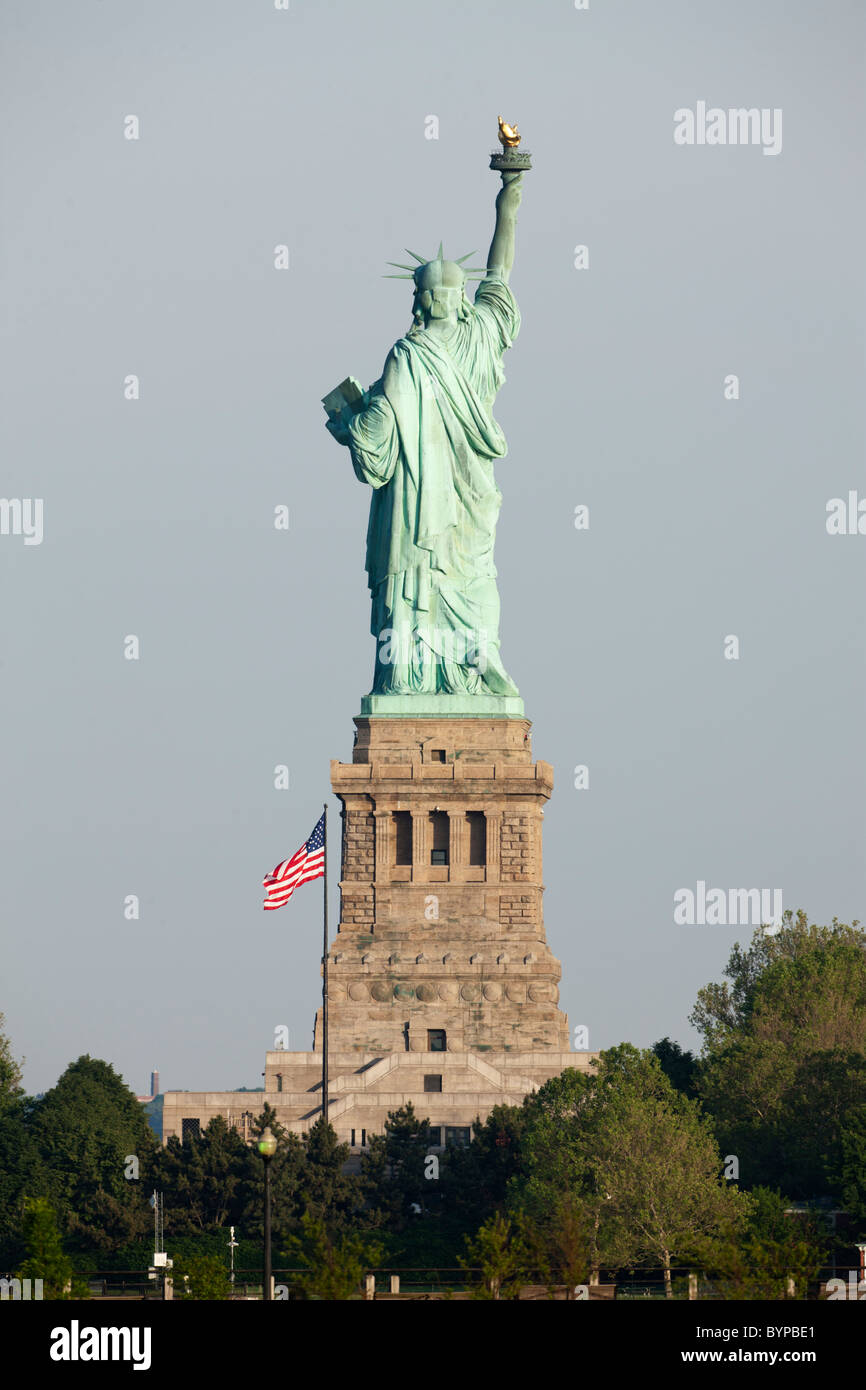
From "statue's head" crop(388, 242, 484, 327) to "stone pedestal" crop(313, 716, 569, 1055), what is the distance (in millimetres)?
10961

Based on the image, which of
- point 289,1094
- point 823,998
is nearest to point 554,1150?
point 289,1094

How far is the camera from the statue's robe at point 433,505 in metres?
90.5

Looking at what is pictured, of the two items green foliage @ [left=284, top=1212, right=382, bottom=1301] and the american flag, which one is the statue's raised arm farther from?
green foliage @ [left=284, top=1212, right=382, bottom=1301]

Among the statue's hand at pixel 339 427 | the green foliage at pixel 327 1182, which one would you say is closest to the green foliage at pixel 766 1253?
the green foliage at pixel 327 1182

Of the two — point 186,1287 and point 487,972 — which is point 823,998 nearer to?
point 487,972

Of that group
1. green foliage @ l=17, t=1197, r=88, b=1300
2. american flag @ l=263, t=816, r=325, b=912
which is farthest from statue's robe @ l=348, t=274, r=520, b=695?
green foliage @ l=17, t=1197, r=88, b=1300

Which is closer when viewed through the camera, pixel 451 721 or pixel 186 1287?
pixel 186 1287

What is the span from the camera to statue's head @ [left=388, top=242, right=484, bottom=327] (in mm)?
90000

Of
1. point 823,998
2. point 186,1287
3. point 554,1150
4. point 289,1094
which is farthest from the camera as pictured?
point 823,998

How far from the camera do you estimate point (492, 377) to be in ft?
301

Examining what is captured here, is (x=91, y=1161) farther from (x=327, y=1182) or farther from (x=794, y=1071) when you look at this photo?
(x=794, y=1071)

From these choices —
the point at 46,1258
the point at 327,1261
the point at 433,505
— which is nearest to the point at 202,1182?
the point at 46,1258

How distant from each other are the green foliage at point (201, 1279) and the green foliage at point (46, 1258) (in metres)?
1.96
